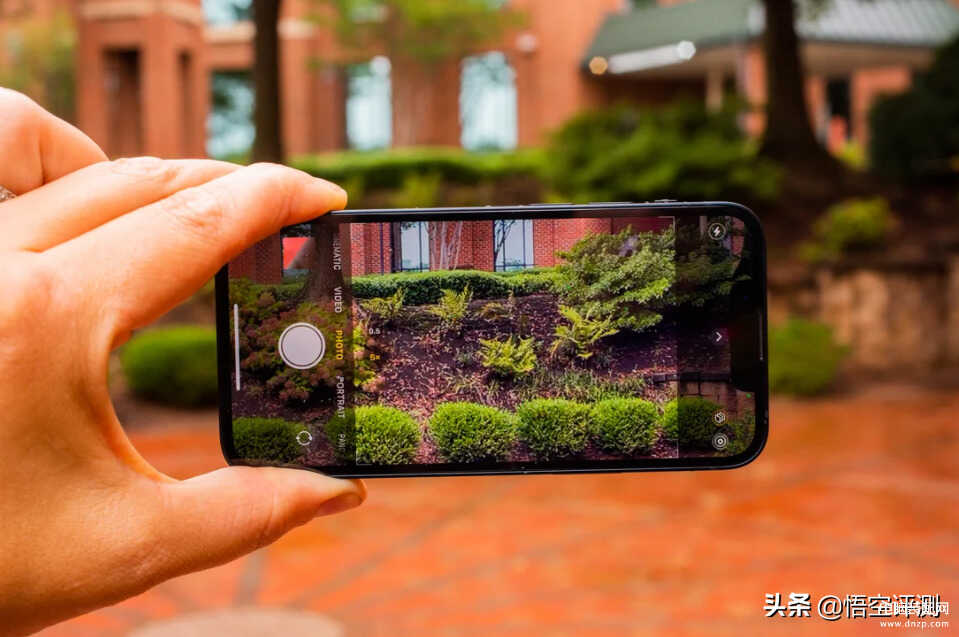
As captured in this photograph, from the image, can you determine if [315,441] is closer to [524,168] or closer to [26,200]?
[26,200]

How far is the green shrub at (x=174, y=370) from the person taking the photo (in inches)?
403

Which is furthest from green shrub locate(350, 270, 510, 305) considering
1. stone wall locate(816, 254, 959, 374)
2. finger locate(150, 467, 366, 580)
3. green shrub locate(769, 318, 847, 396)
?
stone wall locate(816, 254, 959, 374)

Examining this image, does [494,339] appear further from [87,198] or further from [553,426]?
[87,198]

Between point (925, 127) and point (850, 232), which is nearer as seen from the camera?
point (850, 232)

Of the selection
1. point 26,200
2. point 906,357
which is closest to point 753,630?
point 26,200

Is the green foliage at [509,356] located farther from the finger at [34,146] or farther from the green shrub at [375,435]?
the finger at [34,146]

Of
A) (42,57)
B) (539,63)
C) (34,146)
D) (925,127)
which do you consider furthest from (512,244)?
(42,57)

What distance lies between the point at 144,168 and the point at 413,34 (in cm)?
2200

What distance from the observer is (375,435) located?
1440 mm

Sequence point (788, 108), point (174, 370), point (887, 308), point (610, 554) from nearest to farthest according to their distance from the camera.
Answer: point (610, 554) < point (174, 370) < point (887, 308) < point (788, 108)

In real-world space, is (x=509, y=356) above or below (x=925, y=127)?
below

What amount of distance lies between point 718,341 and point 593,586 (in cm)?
420

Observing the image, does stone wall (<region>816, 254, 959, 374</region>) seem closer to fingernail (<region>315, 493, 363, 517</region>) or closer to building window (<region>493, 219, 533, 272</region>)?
building window (<region>493, 219, 533, 272</region>)

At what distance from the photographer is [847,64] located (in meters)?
21.9
